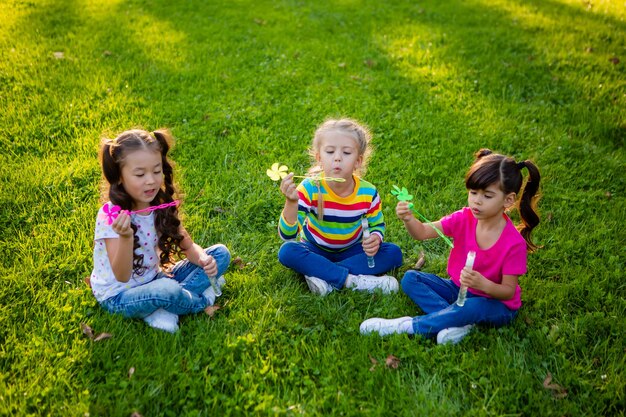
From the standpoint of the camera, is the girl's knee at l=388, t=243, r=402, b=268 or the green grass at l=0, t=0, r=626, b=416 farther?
the girl's knee at l=388, t=243, r=402, b=268

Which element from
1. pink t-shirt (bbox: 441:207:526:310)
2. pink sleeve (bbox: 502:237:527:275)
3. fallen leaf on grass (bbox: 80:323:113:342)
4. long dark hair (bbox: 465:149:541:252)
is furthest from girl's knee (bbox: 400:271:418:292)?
fallen leaf on grass (bbox: 80:323:113:342)

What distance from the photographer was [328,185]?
3656 mm

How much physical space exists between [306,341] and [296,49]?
502cm

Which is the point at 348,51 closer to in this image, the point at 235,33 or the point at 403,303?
the point at 235,33

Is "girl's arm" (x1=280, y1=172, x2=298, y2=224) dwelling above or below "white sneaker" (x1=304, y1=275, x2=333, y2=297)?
above

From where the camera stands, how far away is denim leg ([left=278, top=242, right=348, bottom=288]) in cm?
361

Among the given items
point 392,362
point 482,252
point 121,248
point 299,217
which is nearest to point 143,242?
point 121,248

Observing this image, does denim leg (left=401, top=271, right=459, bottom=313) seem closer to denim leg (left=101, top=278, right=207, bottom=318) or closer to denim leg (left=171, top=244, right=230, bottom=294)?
denim leg (left=171, top=244, right=230, bottom=294)

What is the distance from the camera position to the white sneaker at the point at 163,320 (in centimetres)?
313

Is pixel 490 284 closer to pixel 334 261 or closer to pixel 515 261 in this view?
pixel 515 261

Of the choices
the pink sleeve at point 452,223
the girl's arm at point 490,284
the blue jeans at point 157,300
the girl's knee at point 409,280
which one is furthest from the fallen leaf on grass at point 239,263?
the girl's arm at point 490,284

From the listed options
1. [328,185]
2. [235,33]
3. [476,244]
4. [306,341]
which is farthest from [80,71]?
[476,244]

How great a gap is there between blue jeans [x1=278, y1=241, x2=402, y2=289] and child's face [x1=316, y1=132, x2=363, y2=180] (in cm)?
59

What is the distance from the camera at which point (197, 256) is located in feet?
11.3
